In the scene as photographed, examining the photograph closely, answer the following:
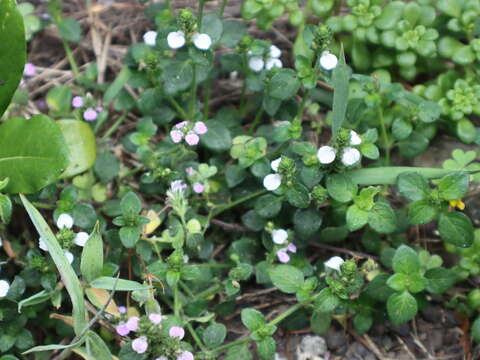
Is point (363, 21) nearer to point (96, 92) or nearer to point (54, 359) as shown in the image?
point (96, 92)

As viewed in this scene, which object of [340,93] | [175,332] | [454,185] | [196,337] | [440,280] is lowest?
[196,337]

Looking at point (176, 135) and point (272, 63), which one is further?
point (272, 63)

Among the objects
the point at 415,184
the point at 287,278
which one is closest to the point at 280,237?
the point at 287,278

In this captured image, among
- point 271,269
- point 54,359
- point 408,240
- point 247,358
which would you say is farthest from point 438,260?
point 54,359

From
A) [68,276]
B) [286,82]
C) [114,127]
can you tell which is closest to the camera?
[68,276]

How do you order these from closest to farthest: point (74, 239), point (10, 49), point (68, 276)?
point (68, 276), point (74, 239), point (10, 49)

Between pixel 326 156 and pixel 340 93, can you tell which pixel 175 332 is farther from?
pixel 340 93
